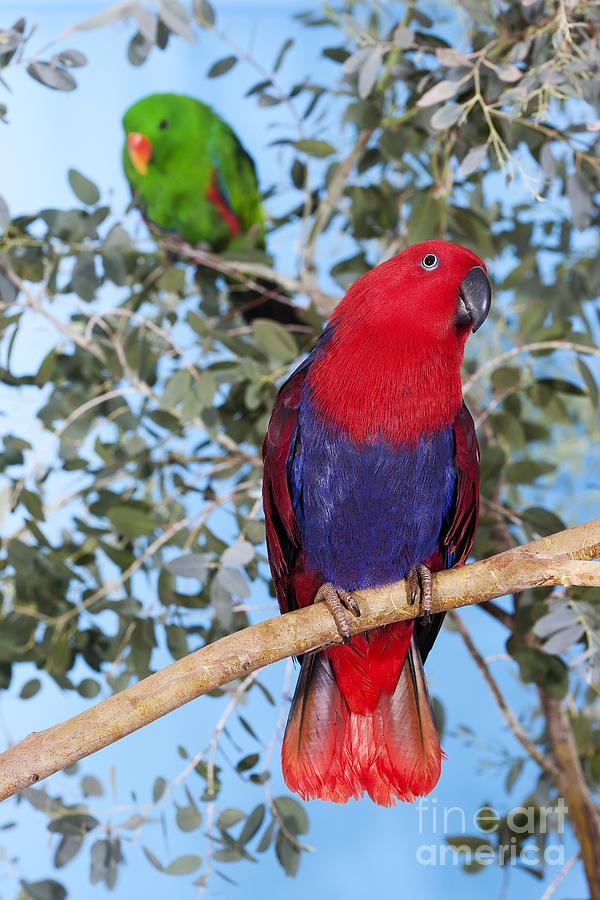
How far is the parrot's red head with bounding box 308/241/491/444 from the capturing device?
924 mm

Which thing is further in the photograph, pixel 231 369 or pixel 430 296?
pixel 231 369

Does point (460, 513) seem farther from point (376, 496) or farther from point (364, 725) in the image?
point (364, 725)

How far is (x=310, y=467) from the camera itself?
0.98 meters

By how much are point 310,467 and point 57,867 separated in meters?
0.77

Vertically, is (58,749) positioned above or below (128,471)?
below

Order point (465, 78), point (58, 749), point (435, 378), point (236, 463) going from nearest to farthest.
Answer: point (58, 749), point (435, 378), point (465, 78), point (236, 463)

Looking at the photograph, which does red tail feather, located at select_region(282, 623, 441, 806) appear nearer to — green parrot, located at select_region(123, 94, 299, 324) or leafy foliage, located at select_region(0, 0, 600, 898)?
leafy foliage, located at select_region(0, 0, 600, 898)

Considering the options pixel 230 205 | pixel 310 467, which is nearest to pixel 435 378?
pixel 310 467

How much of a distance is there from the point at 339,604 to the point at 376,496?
0.13 meters

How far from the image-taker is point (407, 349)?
926 mm

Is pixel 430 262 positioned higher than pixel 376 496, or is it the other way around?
pixel 430 262

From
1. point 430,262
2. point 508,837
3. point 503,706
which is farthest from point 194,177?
point 508,837

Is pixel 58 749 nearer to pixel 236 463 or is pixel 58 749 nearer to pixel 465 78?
pixel 236 463

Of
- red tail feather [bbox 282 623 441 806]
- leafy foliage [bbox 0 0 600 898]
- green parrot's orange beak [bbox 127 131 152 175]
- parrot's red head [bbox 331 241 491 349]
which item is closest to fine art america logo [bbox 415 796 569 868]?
leafy foliage [bbox 0 0 600 898]
